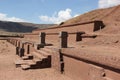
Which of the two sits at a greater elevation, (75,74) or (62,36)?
(62,36)

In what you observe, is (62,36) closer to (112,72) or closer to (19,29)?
(112,72)

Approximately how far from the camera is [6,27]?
13050 cm

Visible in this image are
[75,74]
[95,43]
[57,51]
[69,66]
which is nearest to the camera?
[75,74]

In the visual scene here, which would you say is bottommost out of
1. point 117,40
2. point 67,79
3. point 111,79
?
point 67,79

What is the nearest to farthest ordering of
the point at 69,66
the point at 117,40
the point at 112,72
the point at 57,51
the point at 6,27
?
the point at 112,72, the point at 69,66, the point at 57,51, the point at 117,40, the point at 6,27

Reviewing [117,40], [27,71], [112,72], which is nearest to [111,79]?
[112,72]

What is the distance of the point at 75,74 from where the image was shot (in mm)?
9320

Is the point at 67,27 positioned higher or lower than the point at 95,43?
higher

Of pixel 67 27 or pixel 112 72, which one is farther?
pixel 67 27

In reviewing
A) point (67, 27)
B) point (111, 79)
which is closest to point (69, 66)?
point (111, 79)

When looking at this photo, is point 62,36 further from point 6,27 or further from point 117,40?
point 6,27

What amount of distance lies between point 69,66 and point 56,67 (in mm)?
1493

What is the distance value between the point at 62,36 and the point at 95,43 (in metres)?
4.19

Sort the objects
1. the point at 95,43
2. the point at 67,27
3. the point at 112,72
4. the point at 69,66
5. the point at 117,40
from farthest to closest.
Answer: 1. the point at 67,27
2. the point at 95,43
3. the point at 117,40
4. the point at 69,66
5. the point at 112,72
